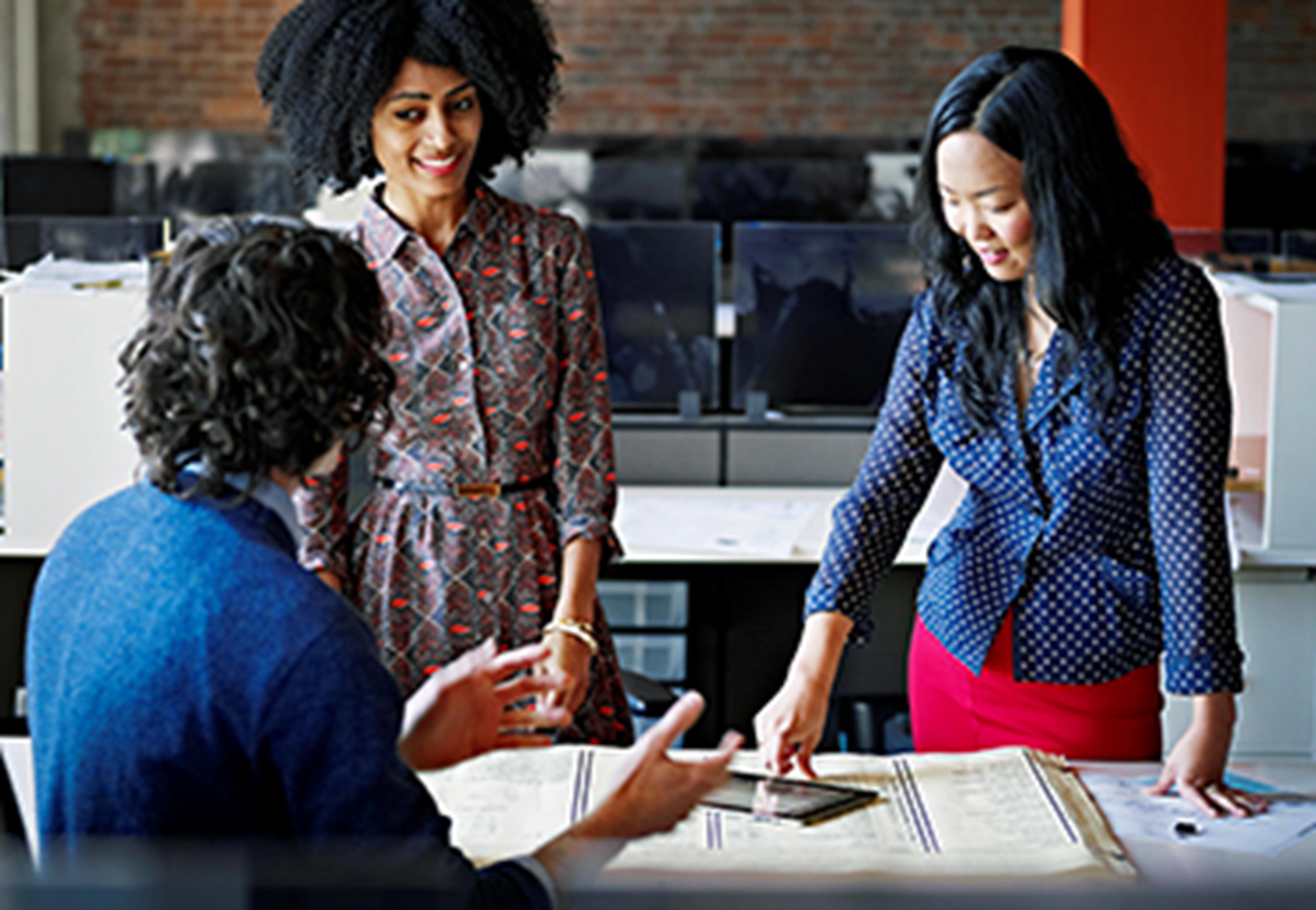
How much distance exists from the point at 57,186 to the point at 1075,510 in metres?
6.15

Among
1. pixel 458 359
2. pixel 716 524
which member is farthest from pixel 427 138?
pixel 716 524

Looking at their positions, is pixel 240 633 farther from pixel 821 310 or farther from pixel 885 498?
pixel 821 310

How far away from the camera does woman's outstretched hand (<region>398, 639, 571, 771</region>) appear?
3.84ft

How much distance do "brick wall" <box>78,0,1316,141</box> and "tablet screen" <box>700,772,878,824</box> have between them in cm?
703

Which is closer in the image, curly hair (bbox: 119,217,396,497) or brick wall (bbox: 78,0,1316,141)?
curly hair (bbox: 119,217,396,497)

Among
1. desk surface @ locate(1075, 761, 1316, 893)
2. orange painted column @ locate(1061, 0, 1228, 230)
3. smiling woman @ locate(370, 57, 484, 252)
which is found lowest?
desk surface @ locate(1075, 761, 1316, 893)

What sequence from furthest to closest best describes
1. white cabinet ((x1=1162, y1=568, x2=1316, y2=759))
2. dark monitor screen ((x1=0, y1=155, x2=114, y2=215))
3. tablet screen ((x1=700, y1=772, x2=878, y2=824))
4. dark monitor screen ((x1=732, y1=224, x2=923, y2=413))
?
dark monitor screen ((x1=0, y1=155, x2=114, y2=215)) → dark monitor screen ((x1=732, y1=224, x2=923, y2=413)) → white cabinet ((x1=1162, y1=568, x2=1316, y2=759)) → tablet screen ((x1=700, y1=772, x2=878, y2=824))

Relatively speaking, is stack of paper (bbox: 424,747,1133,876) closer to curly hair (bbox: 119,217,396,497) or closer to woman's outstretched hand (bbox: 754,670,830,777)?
woman's outstretched hand (bbox: 754,670,830,777)

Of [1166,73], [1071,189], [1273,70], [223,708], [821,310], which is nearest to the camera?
[223,708]

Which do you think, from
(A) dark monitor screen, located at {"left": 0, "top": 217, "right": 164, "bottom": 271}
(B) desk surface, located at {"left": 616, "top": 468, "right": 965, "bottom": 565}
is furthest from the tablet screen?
(A) dark monitor screen, located at {"left": 0, "top": 217, "right": 164, "bottom": 271}

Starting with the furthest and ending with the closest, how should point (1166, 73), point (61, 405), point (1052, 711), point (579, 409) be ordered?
point (1166, 73) → point (61, 405) → point (579, 409) → point (1052, 711)

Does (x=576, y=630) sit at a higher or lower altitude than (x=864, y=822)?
higher

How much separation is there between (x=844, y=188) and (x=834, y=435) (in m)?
4.09

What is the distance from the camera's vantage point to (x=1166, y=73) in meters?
4.08
